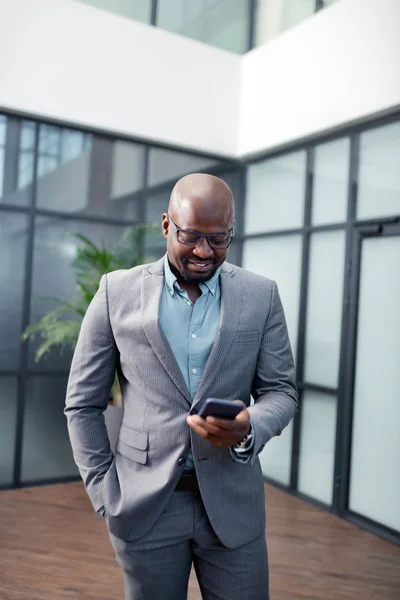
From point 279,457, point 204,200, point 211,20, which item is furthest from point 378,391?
point 211,20

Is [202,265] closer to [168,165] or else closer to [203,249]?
[203,249]

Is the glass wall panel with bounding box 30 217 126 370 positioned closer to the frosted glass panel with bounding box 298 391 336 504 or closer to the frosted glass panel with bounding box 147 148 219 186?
the frosted glass panel with bounding box 147 148 219 186

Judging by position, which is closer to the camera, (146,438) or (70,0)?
(146,438)

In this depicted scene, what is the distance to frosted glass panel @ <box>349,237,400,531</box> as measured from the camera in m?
3.86

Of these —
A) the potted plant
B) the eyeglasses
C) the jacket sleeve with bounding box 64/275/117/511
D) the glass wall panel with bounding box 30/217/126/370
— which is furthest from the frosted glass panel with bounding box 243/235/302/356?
the eyeglasses

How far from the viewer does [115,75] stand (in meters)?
4.56

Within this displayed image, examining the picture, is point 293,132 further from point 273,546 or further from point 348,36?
point 273,546

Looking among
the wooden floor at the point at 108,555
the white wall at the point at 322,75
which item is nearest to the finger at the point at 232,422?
the wooden floor at the point at 108,555

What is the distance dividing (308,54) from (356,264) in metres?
1.76

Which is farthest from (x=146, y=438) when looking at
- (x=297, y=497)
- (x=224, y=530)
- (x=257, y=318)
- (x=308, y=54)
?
(x=308, y=54)

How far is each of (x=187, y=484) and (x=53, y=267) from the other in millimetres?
3600

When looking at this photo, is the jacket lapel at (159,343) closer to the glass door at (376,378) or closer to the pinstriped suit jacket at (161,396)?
the pinstriped suit jacket at (161,396)

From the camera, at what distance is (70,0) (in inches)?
170

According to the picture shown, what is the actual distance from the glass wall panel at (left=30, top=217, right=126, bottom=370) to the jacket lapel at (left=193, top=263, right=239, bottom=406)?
135 inches
